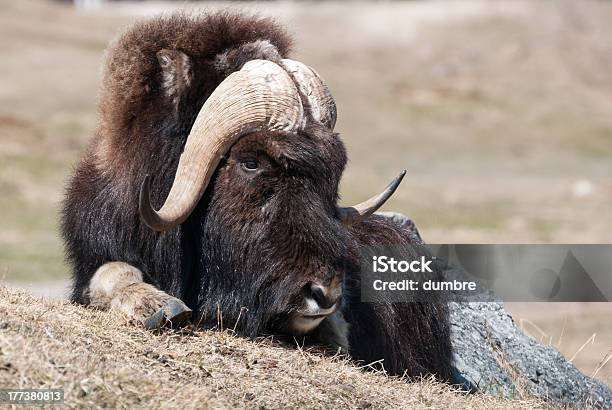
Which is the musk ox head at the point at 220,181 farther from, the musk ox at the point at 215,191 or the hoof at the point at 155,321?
the hoof at the point at 155,321

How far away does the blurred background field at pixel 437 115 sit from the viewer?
1903 centimetres

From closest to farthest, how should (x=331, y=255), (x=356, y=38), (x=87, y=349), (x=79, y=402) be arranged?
1. (x=79, y=402)
2. (x=87, y=349)
3. (x=331, y=255)
4. (x=356, y=38)

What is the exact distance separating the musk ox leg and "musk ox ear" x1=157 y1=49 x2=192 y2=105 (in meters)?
0.87

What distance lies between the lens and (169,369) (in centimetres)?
419

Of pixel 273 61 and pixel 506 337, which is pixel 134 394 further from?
pixel 506 337

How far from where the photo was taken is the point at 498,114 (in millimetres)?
35312

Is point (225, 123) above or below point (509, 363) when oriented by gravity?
above

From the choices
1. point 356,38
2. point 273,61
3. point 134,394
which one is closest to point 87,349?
point 134,394

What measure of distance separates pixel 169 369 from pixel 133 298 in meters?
0.67

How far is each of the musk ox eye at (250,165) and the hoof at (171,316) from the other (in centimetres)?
69

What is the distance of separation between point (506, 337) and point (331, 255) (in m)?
2.47

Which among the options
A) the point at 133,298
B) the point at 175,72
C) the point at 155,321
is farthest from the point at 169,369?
the point at 175,72

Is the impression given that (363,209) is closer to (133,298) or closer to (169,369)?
(133,298)

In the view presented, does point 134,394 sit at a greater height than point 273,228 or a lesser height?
lesser
